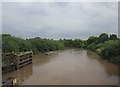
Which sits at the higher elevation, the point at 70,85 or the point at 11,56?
the point at 11,56

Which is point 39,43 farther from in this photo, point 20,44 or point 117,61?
point 117,61

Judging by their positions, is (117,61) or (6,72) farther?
(117,61)

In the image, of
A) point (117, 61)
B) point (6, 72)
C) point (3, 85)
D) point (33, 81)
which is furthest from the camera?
point (117, 61)

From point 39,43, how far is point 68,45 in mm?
48404

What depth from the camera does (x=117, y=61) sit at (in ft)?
62.8

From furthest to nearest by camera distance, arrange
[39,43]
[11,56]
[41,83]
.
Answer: [39,43] → [11,56] → [41,83]

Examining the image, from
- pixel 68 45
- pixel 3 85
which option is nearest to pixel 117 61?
pixel 3 85

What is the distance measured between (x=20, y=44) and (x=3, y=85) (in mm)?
18038

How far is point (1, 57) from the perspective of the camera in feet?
49.8

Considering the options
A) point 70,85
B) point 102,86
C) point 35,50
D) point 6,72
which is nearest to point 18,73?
point 6,72

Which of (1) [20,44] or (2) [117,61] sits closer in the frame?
(2) [117,61]

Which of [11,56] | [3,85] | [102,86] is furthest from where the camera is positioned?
[11,56]

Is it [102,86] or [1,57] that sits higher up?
[1,57]

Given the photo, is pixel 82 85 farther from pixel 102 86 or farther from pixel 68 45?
pixel 68 45
